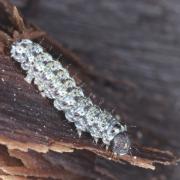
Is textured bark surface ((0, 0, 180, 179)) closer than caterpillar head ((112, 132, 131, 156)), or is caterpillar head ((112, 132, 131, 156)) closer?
textured bark surface ((0, 0, 180, 179))

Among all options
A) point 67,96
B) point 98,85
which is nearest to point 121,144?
point 67,96

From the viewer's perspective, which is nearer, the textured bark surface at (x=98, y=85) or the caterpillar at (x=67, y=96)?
the textured bark surface at (x=98, y=85)

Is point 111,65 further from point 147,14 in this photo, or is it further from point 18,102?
point 18,102

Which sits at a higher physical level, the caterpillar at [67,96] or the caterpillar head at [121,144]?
the caterpillar at [67,96]

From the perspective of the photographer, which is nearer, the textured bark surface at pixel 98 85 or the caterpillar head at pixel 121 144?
the textured bark surface at pixel 98 85

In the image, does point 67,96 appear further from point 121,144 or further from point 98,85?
point 98,85
